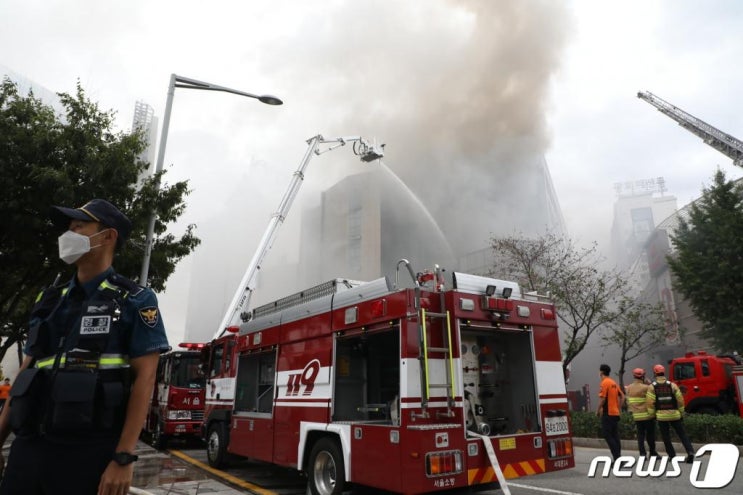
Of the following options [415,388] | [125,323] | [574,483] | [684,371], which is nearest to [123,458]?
[125,323]

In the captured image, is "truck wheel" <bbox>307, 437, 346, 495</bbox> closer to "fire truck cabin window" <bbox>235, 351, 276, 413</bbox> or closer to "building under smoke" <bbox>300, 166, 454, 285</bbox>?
"fire truck cabin window" <bbox>235, 351, 276, 413</bbox>

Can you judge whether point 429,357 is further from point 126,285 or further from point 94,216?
point 94,216

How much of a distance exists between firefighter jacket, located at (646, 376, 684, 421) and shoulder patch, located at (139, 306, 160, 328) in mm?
8576

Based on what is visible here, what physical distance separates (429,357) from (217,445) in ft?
17.1

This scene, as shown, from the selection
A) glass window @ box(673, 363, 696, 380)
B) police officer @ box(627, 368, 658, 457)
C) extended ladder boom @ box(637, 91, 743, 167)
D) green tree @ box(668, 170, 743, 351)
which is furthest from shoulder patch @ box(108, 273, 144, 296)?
extended ladder boom @ box(637, 91, 743, 167)

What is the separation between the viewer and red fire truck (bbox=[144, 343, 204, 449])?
1198 centimetres

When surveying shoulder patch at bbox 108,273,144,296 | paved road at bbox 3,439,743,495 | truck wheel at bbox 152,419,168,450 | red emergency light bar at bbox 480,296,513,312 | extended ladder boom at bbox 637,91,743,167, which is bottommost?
paved road at bbox 3,439,743,495

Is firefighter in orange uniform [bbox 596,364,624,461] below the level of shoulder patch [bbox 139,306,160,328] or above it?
below

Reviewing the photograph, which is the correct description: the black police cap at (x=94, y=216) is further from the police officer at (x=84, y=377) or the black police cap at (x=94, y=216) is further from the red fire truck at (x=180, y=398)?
the red fire truck at (x=180, y=398)

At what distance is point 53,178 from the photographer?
8922 mm

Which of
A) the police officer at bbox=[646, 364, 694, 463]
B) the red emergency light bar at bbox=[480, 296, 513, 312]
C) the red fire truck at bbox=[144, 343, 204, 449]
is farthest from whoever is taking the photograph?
the red fire truck at bbox=[144, 343, 204, 449]

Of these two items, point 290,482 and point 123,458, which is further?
point 290,482

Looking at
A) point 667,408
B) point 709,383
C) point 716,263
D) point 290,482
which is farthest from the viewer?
point 716,263

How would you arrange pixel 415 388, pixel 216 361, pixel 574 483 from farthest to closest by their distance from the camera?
pixel 216 361 < pixel 574 483 < pixel 415 388
